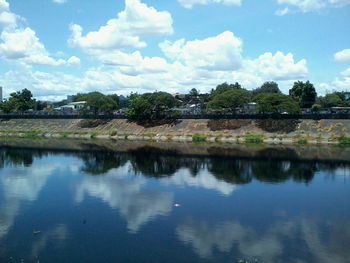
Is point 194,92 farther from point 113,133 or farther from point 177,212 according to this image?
point 177,212

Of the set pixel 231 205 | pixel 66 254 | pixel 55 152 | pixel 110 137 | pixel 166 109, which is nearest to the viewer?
pixel 66 254

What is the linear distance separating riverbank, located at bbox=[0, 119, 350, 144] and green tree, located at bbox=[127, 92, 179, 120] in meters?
2.31

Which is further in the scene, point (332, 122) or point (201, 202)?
point (332, 122)

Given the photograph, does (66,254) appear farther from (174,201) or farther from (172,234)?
(174,201)

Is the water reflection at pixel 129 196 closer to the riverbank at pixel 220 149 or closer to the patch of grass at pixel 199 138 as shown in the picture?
the riverbank at pixel 220 149

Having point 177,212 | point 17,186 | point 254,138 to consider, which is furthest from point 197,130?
point 177,212

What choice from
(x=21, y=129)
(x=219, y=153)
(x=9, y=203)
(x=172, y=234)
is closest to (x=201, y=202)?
(x=172, y=234)

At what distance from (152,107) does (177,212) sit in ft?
201

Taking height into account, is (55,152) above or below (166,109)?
below

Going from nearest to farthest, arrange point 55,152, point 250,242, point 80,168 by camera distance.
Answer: point 250,242 → point 80,168 → point 55,152

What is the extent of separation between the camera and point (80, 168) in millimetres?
45156

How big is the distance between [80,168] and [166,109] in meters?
44.4

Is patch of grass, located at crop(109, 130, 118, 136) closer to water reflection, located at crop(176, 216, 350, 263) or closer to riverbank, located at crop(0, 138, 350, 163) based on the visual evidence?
riverbank, located at crop(0, 138, 350, 163)

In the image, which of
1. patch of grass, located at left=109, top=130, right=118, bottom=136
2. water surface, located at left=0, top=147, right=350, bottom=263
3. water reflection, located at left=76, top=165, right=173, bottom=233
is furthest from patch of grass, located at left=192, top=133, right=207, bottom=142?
water reflection, located at left=76, top=165, right=173, bottom=233
